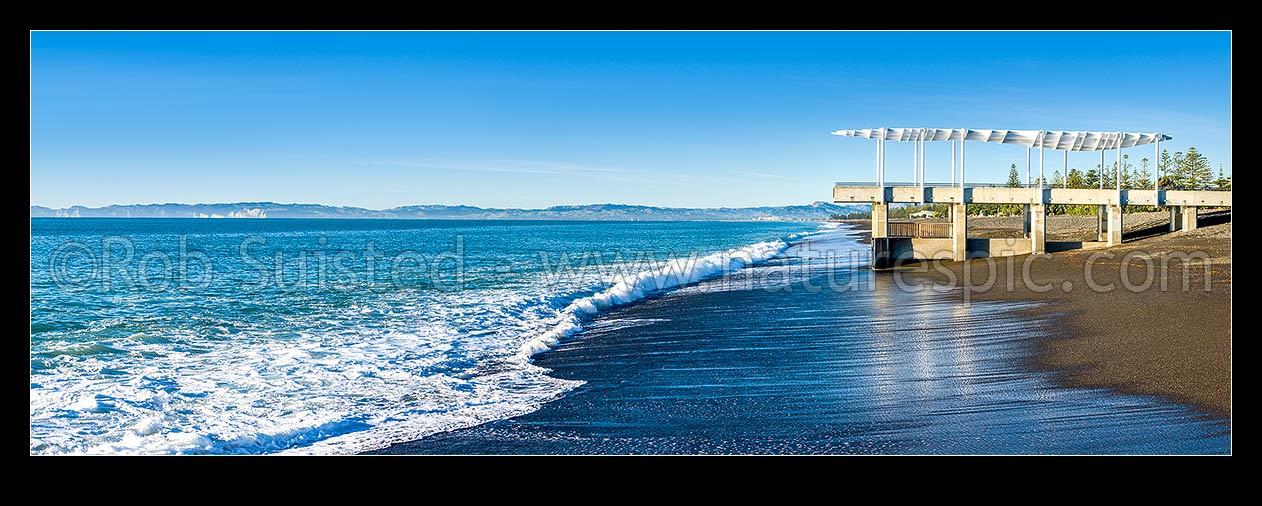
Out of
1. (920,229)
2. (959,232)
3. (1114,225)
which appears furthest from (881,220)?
(1114,225)

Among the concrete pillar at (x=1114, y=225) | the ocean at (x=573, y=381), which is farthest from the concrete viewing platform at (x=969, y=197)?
the ocean at (x=573, y=381)

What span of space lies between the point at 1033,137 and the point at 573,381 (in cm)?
2865

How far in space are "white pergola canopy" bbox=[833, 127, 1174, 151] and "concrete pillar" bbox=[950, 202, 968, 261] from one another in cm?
277

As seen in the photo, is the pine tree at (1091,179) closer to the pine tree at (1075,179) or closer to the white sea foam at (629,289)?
the pine tree at (1075,179)

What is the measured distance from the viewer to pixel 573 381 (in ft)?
31.0

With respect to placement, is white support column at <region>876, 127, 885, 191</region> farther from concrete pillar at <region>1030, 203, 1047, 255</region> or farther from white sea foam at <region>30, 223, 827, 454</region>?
white sea foam at <region>30, 223, 827, 454</region>

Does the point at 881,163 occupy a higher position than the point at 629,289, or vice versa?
the point at 881,163

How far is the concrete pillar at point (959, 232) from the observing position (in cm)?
2973

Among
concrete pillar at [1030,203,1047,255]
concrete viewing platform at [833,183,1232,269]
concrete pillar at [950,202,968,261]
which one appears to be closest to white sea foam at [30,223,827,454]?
concrete viewing platform at [833,183,1232,269]

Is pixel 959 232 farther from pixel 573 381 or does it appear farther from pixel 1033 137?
pixel 573 381

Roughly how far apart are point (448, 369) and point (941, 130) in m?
25.1

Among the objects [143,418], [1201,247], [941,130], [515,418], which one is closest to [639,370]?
[515,418]

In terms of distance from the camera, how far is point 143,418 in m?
7.88

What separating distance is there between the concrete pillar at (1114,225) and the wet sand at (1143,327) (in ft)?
24.4
